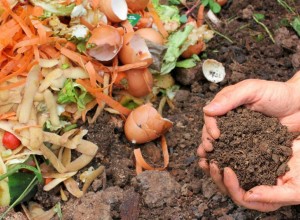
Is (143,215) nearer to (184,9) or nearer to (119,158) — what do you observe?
(119,158)

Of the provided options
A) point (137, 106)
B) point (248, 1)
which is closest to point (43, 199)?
point (137, 106)

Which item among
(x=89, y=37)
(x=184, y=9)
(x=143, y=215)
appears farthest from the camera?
(x=184, y=9)

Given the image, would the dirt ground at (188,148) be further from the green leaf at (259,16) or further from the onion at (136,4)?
the onion at (136,4)

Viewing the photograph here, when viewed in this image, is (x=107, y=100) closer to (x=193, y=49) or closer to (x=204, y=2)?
(x=193, y=49)

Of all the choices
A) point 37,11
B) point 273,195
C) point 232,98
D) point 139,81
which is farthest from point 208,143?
point 37,11

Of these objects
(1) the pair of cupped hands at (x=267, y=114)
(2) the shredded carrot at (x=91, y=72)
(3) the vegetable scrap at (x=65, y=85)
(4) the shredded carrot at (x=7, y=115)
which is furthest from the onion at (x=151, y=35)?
(4) the shredded carrot at (x=7, y=115)

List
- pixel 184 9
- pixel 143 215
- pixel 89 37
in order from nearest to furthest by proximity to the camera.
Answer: pixel 143 215 < pixel 89 37 < pixel 184 9
